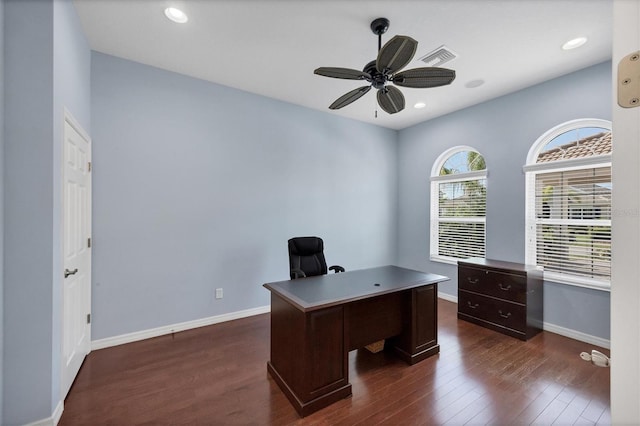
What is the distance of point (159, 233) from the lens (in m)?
3.12

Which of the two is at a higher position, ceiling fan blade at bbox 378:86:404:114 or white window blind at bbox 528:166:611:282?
ceiling fan blade at bbox 378:86:404:114

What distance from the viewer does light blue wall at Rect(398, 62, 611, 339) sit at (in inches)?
120

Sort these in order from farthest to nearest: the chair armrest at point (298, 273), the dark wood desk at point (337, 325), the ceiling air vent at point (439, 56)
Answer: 1. the chair armrest at point (298, 273)
2. the ceiling air vent at point (439, 56)
3. the dark wood desk at point (337, 325)

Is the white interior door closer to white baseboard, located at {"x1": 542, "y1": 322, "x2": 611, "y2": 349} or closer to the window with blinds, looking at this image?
white baseboard, located at {"x1": 542, "y1": 322, "x2": 611, "y2": 349}

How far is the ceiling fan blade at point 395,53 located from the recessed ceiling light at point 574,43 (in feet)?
6.24

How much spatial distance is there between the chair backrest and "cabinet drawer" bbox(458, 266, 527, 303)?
1871 millimetres

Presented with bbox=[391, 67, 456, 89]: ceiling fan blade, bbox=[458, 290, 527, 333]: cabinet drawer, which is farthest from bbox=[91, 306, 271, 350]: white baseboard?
bbox=[391, 67, 456, 89]: ceiling fan blade

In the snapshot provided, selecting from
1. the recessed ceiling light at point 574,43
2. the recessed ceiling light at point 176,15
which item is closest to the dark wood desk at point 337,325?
the recessed ceiling light at point 176,15

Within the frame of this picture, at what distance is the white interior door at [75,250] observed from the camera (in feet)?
6.83

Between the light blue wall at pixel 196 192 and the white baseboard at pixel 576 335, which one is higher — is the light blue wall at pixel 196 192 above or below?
above

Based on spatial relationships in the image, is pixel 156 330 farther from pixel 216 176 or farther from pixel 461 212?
pixel 461 212

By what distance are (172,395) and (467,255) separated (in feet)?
13.7

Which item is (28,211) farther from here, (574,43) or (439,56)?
(574,43)

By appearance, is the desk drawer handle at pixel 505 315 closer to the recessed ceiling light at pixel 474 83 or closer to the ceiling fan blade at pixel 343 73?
the recessed ceiling light at pixel 474 83
